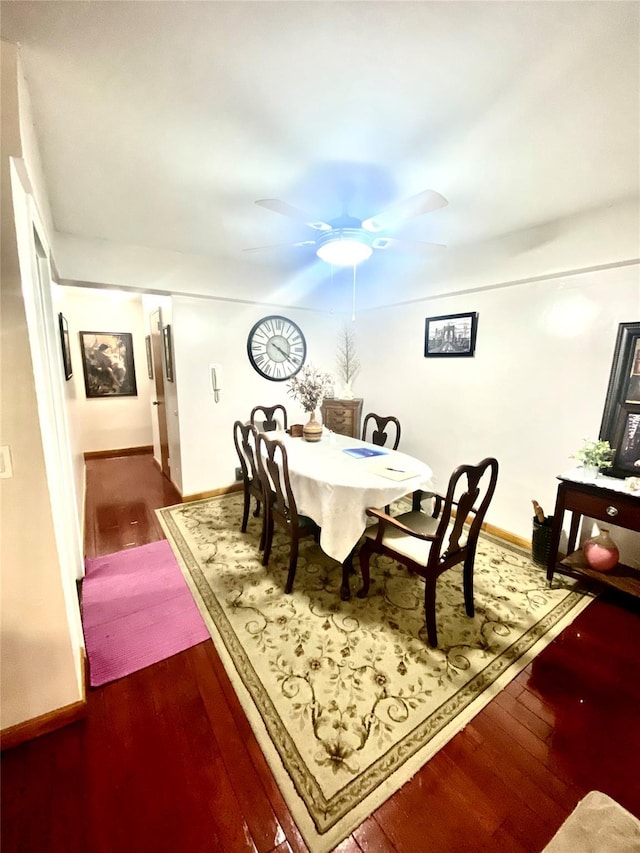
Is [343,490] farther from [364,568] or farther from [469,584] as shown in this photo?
[469,584]

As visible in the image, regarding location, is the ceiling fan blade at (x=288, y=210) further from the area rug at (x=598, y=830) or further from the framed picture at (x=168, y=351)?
the area rug at (x=598, y=830)

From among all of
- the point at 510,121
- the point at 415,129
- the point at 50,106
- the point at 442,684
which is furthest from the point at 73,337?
the point at 442,684

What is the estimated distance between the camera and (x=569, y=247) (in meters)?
2.32

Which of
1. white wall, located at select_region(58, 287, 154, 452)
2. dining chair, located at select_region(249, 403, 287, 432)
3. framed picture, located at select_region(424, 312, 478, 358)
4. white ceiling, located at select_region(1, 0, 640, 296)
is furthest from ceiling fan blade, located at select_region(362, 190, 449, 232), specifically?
white wall, located at select_region(58, 287, 154, 452)

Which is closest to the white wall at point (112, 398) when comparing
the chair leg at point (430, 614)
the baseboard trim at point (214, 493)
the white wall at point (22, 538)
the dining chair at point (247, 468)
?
the baseboard trim at point (214, 493)

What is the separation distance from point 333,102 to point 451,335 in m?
2.21

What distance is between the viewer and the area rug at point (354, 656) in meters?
1.25

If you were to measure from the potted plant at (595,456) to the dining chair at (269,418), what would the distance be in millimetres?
2665

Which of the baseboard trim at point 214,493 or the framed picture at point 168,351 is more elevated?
the framed picture at point 168,351

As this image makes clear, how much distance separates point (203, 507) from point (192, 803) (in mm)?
2506

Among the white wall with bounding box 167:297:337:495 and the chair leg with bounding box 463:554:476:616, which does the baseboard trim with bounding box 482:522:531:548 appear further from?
the white wall with bounding box 167:297:337:495

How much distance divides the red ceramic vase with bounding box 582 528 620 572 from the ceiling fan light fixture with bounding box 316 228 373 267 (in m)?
2.41

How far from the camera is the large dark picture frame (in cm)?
213

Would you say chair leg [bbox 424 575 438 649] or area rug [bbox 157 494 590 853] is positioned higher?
chair leg [bbox 424 575 438 649]
